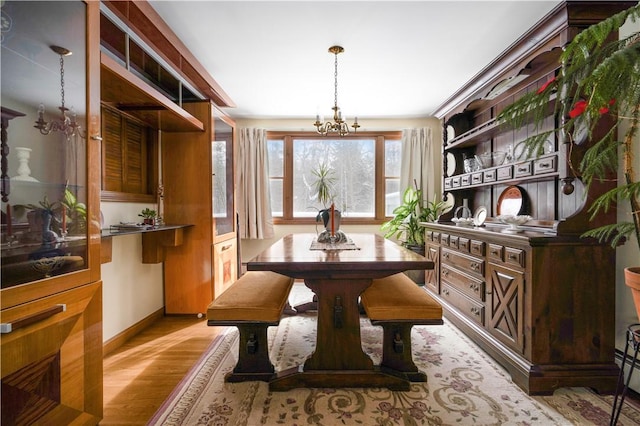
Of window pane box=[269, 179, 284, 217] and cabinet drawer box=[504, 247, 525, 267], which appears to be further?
window pane box=[269, 179, 284, 217]

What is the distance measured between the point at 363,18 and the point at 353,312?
2.03m

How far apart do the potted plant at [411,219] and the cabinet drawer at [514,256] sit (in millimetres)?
2026

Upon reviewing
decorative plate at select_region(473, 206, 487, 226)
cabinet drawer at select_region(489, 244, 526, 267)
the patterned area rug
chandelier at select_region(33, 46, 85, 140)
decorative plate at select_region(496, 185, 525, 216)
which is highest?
chandelier at select_region(33, 46, 85, 140)

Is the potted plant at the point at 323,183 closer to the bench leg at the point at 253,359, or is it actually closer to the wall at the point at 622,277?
the bench leg at the point at 253,359

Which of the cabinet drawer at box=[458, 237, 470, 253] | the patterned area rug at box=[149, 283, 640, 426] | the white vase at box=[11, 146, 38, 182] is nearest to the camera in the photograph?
the white vase at box=[11, 146, 38, 182]

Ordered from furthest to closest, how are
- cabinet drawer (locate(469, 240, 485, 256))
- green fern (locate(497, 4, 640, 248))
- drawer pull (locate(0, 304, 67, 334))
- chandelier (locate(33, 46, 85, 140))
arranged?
cabinet drawer (locate(469, 240, 485, 256))
chandelier (locate(33, 46, 85, 140))
drawer pull (locate(0, 304, 67, 334))
green fern (locate(497, 4, 640, 248))

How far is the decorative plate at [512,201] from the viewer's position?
8.89ft

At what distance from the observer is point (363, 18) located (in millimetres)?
2244

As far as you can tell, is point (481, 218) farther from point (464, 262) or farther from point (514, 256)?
point (514, 256)

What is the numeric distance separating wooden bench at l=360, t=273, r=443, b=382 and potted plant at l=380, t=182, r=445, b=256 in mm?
2190

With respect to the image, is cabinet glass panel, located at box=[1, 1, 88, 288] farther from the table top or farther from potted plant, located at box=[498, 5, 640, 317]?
potted plant, located at box=[498, 5, 640, 317]

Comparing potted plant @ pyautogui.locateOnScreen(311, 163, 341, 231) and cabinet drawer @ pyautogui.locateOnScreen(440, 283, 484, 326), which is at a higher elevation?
potted plant @ pyautogui.locateOnScreen(311, 163, 341, 231)

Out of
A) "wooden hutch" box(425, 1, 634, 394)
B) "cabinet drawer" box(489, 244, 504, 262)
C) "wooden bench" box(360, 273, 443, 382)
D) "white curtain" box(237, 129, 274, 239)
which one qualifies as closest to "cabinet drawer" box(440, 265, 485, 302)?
"wooden hutch" box(425, 1, 634, 394)

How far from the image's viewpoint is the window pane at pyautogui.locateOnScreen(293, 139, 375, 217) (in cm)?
480
